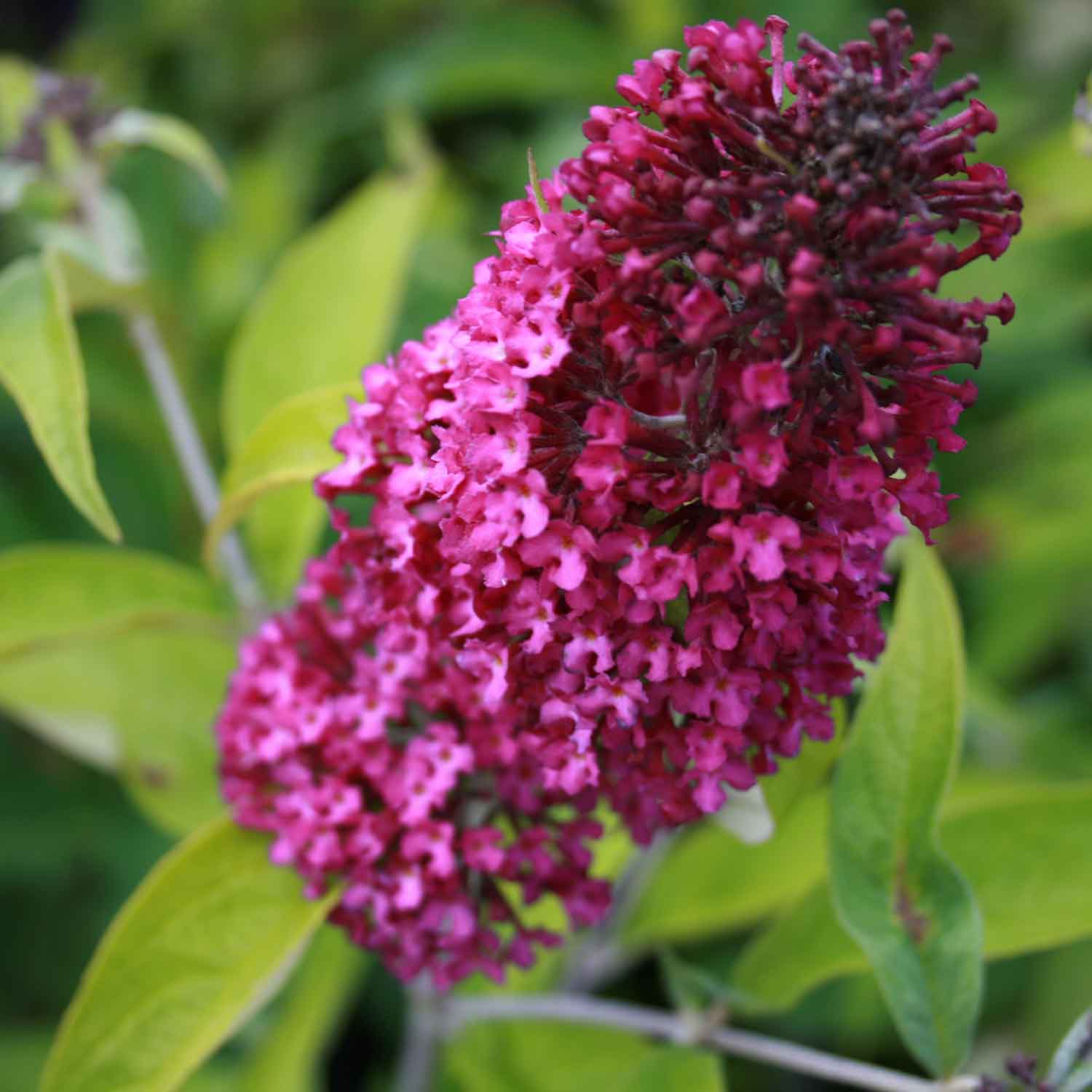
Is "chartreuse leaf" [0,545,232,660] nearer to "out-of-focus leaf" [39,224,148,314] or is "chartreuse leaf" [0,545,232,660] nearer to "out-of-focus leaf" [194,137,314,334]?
"out-of-focus leaf" [39,224,148,314]

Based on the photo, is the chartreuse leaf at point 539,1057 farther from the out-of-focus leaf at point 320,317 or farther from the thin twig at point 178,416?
the out-of-focus leaf at point 320,317

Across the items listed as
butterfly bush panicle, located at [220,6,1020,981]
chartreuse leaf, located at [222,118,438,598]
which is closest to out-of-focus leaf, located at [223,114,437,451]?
chartreuse leaf, located at [222,118,438,598]

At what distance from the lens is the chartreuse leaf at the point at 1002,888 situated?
75.6 inches

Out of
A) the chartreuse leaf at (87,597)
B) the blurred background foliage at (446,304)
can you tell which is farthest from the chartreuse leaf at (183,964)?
the blurred background foliage at (446,304)

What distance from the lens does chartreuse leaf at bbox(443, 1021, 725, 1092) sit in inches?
99.7

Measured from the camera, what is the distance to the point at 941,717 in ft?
5.67

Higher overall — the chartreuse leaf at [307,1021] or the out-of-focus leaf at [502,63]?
the out-of-focus leaf at [502,63]

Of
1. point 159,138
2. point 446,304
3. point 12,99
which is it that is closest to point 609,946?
point 446,304

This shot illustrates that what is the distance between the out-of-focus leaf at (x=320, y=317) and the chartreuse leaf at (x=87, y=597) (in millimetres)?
361

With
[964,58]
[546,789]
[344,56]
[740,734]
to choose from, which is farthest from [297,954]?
[964,58]

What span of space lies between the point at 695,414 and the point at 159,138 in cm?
152

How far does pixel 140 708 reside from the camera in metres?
2.52

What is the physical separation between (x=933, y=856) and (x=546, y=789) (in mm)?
548

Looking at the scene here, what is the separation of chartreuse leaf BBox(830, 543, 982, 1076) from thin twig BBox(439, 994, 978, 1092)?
2.8 inches
